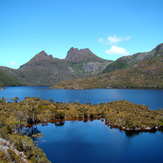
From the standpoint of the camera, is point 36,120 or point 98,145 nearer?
point 98,145

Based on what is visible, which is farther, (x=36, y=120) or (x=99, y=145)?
(x=36, y=120)

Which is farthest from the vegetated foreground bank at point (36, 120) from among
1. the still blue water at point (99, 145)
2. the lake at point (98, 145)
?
the still blue water at point (99, 145)

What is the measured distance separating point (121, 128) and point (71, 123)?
111 feet

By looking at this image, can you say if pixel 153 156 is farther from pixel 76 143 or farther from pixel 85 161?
pixel 76 143

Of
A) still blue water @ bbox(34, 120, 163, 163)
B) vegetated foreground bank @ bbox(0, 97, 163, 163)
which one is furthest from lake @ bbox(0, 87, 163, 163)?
vegetated foreground bank @ bbox(0, 97, 163, 163)

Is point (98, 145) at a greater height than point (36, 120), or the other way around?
point (36, 120)

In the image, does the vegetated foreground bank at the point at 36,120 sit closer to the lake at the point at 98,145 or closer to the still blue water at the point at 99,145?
the lake at the point at 98,145

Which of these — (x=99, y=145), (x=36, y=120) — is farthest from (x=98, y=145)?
(x=36, y=120)

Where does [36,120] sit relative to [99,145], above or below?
above

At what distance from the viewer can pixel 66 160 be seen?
61594mm

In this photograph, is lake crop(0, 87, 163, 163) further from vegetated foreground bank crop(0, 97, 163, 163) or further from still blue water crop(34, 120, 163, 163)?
vegetated foreground bank crop(0, 97, 163, 163)

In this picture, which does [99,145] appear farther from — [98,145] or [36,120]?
[36,120]

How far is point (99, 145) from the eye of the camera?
74.9 metres

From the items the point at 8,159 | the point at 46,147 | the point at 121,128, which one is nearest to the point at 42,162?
the point at 8,159
